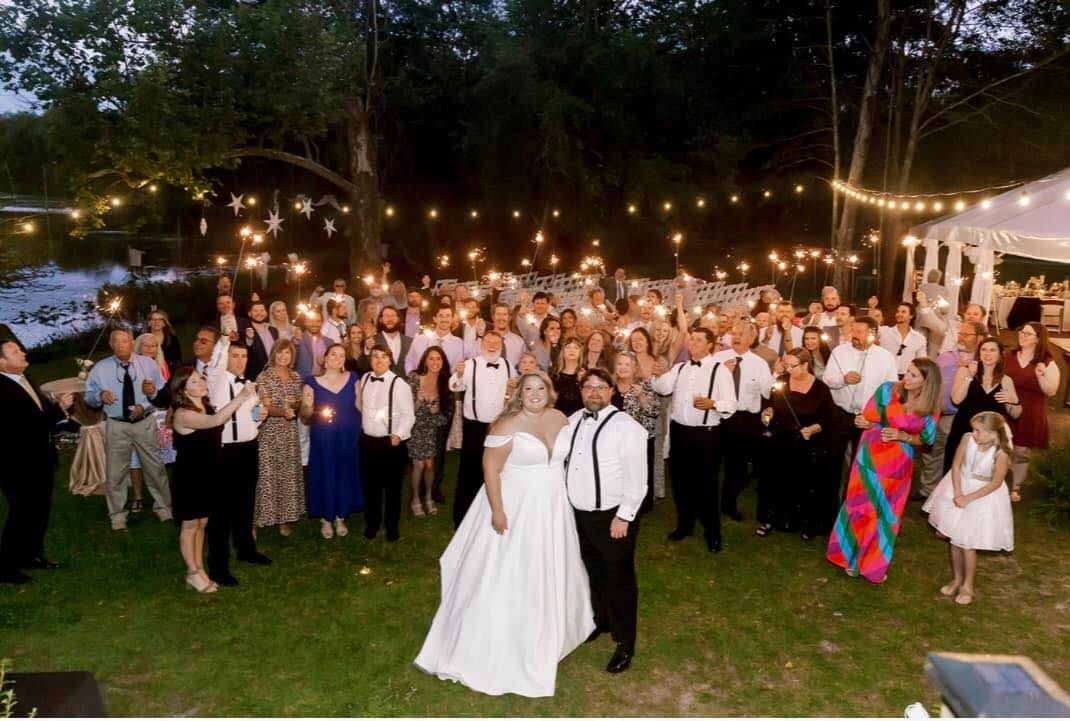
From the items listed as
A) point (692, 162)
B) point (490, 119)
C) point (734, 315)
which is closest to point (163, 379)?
point (734, 315)

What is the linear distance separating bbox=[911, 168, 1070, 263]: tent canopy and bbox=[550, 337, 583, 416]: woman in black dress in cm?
636

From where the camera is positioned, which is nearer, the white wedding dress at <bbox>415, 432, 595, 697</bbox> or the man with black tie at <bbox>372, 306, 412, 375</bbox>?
the white wedding dress at <bbox>415, 432, 595, 697</bbox>

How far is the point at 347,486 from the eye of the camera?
662cm

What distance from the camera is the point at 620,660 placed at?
15.2 ft

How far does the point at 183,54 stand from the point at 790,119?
51.8 ft

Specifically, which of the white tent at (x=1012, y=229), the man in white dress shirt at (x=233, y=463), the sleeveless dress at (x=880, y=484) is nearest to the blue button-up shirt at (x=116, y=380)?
the man in white dress shirt at (x=233, y=463)

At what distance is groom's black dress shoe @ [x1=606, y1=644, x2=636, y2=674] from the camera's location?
462 cm

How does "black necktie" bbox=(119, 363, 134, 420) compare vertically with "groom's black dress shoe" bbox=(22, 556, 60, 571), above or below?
above

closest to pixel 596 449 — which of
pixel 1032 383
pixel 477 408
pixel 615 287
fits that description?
pixel 477 408

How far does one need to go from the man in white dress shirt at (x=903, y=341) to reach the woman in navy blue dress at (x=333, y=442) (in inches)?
218

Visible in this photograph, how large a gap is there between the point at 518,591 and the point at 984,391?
4671mm

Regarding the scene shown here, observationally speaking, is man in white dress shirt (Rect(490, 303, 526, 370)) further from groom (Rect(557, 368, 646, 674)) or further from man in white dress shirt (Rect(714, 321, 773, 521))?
groom (Rect(557, 368, 646, 674))

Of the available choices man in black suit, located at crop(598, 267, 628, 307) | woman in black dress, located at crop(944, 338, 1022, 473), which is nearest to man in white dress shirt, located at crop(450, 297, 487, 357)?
woman in black dress, located at crop(944, 338, 1022, 473)

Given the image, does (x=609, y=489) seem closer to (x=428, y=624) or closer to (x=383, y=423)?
(x=428, y=624)
